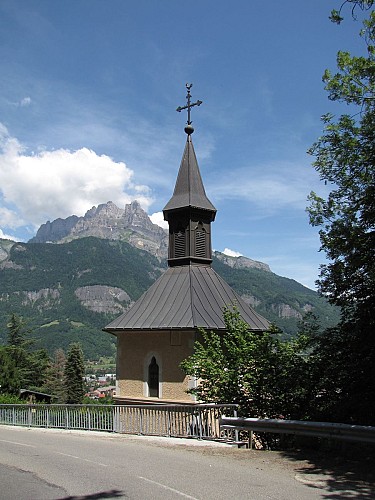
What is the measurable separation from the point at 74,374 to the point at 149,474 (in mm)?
56412

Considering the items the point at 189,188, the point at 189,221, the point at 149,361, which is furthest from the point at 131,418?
the point at 189,188

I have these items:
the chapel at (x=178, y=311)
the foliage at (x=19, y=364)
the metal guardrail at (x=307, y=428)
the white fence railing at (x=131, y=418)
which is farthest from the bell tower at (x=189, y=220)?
the foliage at (x=19, y=364)

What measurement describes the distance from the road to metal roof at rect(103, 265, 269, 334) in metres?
6.36

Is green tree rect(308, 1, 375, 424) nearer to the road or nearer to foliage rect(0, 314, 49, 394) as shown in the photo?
the road

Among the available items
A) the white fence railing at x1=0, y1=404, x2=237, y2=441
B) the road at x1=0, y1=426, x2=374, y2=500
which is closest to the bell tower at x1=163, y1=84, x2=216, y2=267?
the white fence railing at x1=0, y1=404, x2=237, y2=441

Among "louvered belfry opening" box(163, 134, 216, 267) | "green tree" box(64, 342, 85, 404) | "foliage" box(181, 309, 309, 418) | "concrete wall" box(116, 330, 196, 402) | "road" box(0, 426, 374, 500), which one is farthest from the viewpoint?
"green tree" box(64, 342, 85, 404)

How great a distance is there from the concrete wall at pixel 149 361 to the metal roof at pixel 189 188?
575 centimetres

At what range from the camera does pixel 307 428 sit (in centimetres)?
855

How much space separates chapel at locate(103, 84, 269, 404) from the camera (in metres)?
17.1

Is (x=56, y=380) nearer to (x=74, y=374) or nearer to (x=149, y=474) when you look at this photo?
(x=74, y=374)

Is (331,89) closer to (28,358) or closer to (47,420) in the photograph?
(47,420)

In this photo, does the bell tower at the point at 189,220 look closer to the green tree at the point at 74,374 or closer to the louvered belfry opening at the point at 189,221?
the louvered belfry opening at the point at 189,221

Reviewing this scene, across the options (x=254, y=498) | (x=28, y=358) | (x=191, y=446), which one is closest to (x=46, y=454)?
(x=191, y=446)

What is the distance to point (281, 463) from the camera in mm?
8180
